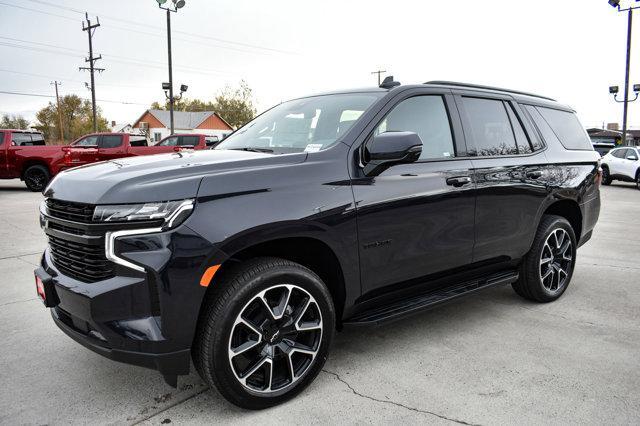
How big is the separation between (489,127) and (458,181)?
0.75 m

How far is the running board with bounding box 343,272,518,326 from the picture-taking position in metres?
3.02

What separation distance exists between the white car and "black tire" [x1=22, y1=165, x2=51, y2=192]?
19.6 meters

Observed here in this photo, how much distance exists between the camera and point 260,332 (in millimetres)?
2588

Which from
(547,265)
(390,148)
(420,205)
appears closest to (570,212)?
(547,265)

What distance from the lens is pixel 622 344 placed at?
352 cm

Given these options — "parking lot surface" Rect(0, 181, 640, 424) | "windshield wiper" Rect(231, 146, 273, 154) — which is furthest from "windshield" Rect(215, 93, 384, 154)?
"parking lot surface" Rect(0, 181, 640, 424)

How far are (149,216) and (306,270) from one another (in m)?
0.90

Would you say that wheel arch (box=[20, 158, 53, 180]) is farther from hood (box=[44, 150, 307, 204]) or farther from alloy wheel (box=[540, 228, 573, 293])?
alloy wheel (box=[540, 228, 573, 293])

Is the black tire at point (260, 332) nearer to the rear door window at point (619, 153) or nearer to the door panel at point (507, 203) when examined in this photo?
the door panel at point (507, 203)

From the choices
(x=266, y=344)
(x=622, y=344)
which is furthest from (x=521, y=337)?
(x=266, y=344)

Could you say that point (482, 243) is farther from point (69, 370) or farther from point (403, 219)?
point (69, 370)

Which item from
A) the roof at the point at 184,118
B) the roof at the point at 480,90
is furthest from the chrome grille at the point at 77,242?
the roof at the point at 184,118

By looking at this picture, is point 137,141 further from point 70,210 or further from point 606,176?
point 606,176

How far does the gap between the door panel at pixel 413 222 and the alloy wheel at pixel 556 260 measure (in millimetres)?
1176
